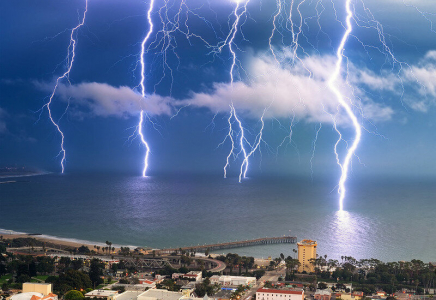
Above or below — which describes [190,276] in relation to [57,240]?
below

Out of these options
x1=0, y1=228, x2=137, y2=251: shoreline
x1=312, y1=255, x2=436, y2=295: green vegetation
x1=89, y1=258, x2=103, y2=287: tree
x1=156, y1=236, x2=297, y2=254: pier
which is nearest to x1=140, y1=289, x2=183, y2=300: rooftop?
x1=89, y1=258, x2=103, y2=287: tree

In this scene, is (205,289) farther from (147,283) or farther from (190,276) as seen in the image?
(147,283)

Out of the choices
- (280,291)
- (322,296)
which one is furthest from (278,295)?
(322,296)

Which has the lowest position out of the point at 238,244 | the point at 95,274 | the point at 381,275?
the point at 95,274

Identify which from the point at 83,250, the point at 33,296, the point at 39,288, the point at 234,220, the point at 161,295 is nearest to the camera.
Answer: the point at 33,296

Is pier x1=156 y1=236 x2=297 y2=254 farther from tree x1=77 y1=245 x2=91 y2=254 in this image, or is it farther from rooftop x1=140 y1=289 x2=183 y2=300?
rooftop x1=140 y1=289 x2=183 y2=300

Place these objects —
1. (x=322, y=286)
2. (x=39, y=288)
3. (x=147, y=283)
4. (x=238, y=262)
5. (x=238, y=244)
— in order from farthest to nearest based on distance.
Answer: (x=238, y=244) < (x=238, y=262) < (x=147, y=283) < (x=322, y=286) < (x=39, y=288)

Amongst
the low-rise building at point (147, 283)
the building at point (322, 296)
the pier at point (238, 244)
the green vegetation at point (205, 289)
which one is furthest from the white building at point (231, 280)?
the pier at point (238, 244)

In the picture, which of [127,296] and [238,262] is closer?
[127,296]
